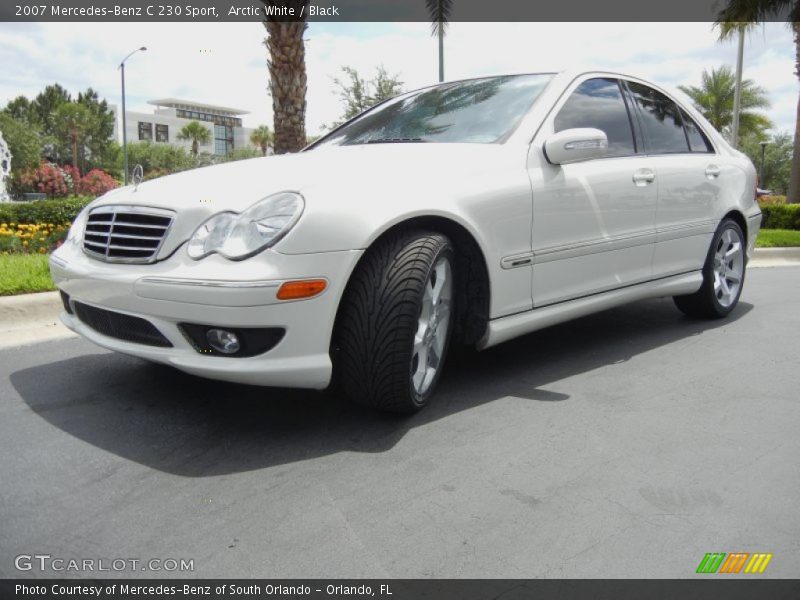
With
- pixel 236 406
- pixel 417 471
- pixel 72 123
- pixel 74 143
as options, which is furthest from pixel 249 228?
pixel 72 123

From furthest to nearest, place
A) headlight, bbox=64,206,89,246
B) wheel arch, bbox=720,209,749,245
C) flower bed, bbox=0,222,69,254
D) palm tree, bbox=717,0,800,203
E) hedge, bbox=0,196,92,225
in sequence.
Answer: palm tree, bbox=717,0,800,203 → hedge, bbox=0,196,92,225 → flower bed, bbox=0,222,69,254 → wheel arch, bbox=720,209,749,245 → headlight, bbox=64,206,89,246

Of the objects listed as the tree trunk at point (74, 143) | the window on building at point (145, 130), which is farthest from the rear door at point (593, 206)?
the window on building at point (145, 130)

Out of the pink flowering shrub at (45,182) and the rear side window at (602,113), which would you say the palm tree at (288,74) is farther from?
the pink flowering shrub at (45,182)

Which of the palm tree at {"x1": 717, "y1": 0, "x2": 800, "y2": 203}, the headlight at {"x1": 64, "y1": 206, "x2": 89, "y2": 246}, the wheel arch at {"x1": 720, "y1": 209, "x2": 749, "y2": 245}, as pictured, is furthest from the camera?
the palm tree at {"x1": 717, "y1": 0, "x2": 800, "y2": 203}

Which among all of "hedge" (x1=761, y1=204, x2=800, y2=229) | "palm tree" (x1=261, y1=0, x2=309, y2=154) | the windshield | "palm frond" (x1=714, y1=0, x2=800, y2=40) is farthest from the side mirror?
"palm frond" (x1=714, y1=0, x2=800, y2=40)

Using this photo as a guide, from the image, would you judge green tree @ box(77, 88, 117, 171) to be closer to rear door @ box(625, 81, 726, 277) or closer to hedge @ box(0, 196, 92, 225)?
hedge @ box(0, 196, 92, 225)

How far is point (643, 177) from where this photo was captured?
4.27m

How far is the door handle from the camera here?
13.9 feet

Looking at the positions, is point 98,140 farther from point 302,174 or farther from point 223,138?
point 302,174

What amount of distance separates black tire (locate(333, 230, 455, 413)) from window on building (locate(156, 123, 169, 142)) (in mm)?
112227

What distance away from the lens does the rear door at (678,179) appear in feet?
14.7

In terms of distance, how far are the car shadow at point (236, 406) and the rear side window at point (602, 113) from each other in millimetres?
1195
